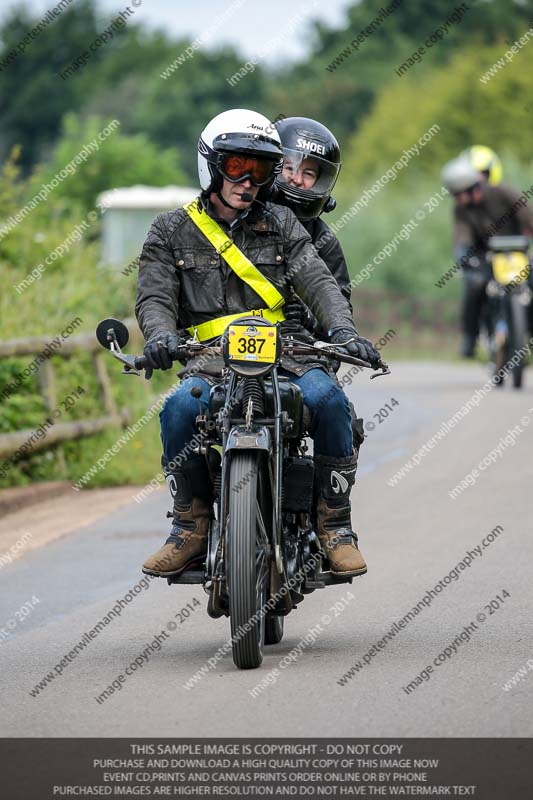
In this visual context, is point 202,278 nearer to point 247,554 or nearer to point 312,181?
point 312,181

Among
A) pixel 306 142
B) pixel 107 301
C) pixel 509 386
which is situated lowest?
pixel 509 386

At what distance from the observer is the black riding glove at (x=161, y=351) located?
6633 mm

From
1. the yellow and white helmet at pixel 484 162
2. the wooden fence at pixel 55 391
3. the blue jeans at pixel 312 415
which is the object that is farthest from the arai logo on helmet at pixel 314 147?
the yellow and white helmet at pixel 484 162

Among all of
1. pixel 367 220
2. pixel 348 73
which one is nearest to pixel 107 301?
pixel 367 220

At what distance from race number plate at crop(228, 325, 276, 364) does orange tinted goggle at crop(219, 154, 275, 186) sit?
846mm

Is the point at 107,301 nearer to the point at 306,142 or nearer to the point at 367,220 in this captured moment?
the point at 306,142

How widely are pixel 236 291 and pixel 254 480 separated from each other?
1.01 m

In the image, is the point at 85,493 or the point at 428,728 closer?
the point at 428,728

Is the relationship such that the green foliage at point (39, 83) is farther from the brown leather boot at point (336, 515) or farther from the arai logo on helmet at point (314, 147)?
the brown leather boot at point (336, 515)

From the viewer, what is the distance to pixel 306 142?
7.80 metres

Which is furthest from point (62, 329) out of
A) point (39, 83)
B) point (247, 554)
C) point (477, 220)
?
point (39, 83)
